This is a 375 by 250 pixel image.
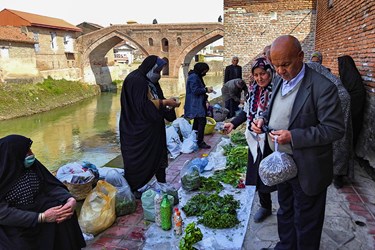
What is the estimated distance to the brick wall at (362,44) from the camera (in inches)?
170

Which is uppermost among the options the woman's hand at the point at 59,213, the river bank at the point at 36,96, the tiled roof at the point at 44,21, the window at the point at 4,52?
the tiled roof at the point at 44,21

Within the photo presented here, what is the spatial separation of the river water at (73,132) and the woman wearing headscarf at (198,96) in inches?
A: 163

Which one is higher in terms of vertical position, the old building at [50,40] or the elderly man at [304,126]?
the old building at [50,40]

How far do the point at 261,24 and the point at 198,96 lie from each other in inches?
270

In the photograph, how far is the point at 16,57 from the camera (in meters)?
20.1

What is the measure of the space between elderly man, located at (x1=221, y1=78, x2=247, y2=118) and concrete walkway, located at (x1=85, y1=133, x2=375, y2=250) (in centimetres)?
291

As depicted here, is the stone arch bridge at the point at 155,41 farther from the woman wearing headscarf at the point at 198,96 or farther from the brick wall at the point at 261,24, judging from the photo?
the woman wearing headscarf at the point at 198,96

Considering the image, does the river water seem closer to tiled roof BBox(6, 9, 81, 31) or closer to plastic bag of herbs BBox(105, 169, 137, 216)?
plastic bag of herbs BBox(105, 169, 137, 216)

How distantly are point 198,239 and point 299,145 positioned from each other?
151 cm

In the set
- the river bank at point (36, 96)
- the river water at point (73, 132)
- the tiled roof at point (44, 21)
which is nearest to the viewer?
the river water at point (73, 132)

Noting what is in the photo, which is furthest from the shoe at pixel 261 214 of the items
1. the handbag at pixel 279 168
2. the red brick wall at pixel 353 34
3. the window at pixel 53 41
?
the window at pixel 53 41

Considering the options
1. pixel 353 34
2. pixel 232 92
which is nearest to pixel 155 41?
pixel 232 92

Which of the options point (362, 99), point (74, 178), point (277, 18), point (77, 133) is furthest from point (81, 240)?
point (77, 133)

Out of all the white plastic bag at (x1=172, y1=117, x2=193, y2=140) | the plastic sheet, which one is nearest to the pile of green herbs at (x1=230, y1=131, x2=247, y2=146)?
the white plastic bag at (x1=172, y1=117, x2=193, y2=140)
